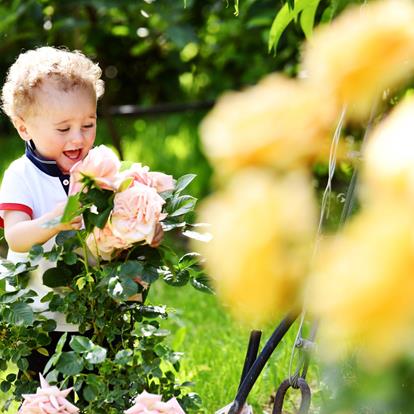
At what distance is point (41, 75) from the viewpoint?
2.25 m

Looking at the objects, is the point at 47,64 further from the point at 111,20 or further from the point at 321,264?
the point at 111,20

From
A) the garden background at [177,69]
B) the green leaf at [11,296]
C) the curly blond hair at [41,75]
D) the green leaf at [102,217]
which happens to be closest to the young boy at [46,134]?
the curly blond hair at [41,75]

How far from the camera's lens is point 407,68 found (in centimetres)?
67

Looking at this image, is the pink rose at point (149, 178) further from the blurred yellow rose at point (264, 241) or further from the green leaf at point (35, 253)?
the blurred yellow rose at point (264, 241)

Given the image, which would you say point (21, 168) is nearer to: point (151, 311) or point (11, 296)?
point (11, 296)

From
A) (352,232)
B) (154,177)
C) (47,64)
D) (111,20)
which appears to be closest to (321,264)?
(352,232)

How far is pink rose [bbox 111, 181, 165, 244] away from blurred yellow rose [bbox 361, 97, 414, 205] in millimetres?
1194

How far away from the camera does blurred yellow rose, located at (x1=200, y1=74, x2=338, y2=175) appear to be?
25.7 inches

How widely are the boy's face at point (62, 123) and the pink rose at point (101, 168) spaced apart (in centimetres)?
39

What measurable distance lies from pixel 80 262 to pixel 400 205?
1467mm

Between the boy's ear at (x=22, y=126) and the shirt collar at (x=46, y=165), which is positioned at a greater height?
the boy's ear at (x=22, y=126)

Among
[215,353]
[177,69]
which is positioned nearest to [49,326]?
[215,353]

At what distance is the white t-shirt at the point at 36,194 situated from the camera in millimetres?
2145

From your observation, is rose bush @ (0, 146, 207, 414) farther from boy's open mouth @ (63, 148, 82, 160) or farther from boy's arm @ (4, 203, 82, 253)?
boy's open mouth @ (63, 148, 82, 160)
